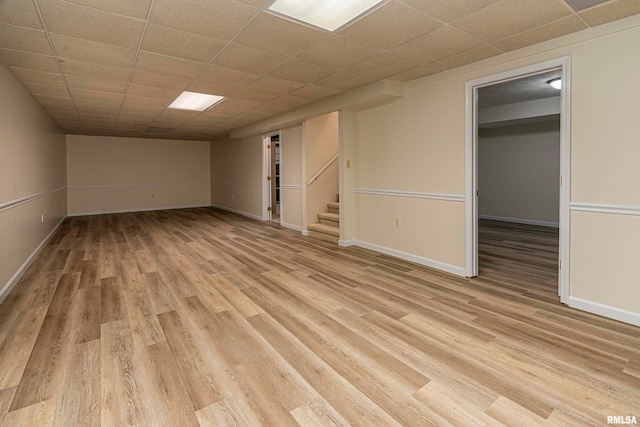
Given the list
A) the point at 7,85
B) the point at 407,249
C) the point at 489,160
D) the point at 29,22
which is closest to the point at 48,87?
the point at 7,85

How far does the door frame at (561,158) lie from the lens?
2842 millimetres

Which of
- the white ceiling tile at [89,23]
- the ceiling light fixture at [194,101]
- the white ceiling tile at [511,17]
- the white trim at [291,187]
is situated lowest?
the white trim at [291,187]

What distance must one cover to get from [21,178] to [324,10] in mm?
3854

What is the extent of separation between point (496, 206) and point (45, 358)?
8.30m

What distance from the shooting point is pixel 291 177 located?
6.89 metres

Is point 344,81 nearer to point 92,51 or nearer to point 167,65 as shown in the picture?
point 167,65

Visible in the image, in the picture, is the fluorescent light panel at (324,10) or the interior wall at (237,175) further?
the interior wall at (237,175)

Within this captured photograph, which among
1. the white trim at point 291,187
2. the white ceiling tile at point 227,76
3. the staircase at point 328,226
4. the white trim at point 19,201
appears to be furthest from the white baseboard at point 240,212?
the white ceiling tile at point 227,76

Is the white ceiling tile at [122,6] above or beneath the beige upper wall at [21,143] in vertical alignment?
above

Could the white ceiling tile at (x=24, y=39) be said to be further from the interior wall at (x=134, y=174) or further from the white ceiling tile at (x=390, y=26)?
the interior wall at (x=134, y=174)

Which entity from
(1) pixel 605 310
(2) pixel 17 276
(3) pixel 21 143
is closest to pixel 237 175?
(3) pixel 21 143

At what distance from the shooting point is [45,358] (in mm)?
2061

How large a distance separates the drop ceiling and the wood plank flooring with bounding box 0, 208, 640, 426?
221 cm

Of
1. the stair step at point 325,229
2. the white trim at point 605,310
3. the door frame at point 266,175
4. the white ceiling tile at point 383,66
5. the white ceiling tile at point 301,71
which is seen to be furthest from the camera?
the door frame at point 266,175
